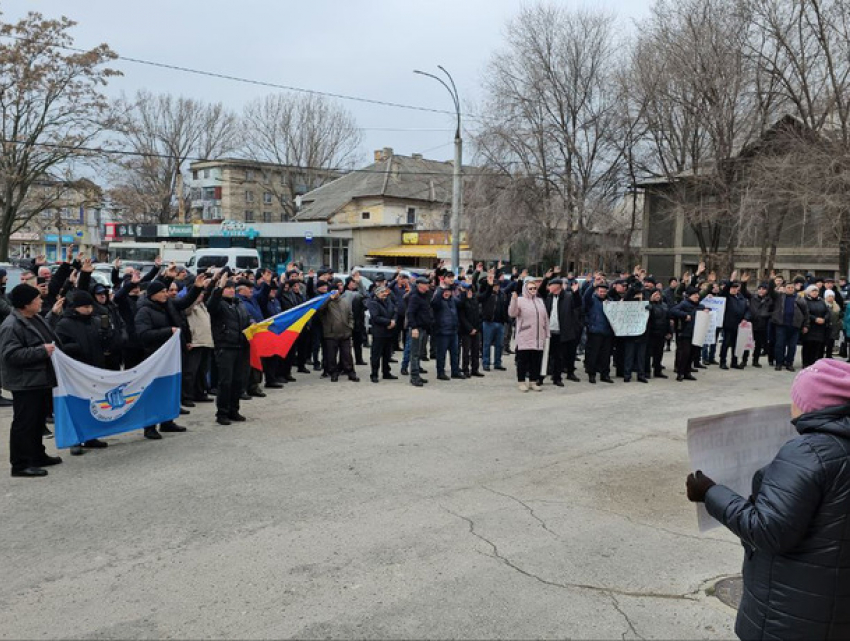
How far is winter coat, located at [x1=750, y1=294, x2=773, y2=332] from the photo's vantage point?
15.4 m

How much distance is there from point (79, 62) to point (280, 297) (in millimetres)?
26039

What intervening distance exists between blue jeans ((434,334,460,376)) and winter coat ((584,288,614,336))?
A: 264cm

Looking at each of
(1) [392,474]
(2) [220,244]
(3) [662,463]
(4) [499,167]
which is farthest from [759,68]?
(2) [220,244]

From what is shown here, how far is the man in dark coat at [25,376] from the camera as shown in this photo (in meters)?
6.80

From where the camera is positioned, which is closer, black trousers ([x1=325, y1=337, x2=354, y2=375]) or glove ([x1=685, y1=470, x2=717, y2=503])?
glove ([x1=685, y1=470, x2=717, y2=503])

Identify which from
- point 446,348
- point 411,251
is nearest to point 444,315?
point 446,348

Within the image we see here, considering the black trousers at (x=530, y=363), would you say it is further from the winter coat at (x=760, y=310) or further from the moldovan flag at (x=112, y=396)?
the winter coat at (x=760, y=310)

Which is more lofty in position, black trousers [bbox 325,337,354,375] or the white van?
the white van

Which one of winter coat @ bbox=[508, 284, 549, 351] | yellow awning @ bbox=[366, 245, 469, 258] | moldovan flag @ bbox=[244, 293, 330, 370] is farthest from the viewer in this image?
yellow awning @ bbox=[366, 245, 469, 258]

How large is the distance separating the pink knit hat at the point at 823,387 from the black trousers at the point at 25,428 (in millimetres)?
6952

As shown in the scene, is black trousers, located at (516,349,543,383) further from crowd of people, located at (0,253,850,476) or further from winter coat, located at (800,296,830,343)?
winter coat, located at (800,296,830,343)

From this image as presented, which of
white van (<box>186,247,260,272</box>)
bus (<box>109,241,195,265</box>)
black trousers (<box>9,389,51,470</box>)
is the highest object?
bus (<box>109,241,195,265</box>)

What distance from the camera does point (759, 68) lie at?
1120 inches

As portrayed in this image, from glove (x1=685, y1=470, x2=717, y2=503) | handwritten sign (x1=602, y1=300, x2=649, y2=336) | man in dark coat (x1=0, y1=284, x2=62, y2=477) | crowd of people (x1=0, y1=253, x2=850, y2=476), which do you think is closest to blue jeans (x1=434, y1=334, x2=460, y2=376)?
crowd of people (x1=0, y1=253, x2=850, y2=476)
